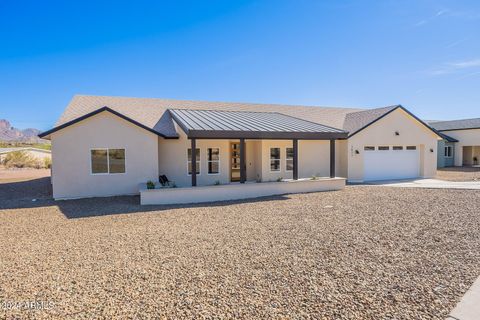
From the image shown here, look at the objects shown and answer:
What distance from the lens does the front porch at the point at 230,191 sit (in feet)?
40.7

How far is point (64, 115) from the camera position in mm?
15266

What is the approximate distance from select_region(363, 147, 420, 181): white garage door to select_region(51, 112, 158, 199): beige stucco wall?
14.5m

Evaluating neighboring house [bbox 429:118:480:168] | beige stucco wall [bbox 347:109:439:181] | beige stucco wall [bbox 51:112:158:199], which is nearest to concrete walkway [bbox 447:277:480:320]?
beige stucco wall [bbox 51:112:158:199]

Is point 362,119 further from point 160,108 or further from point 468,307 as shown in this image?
point 468,307

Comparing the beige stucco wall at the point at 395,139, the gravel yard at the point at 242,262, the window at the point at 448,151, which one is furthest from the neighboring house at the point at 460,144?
the gravel yard at the point at 242,262

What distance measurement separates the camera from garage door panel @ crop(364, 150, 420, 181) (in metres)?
19.8

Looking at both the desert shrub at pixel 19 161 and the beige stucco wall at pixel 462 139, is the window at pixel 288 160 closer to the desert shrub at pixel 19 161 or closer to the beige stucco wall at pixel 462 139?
the beige stucco wall at pixel 462 139

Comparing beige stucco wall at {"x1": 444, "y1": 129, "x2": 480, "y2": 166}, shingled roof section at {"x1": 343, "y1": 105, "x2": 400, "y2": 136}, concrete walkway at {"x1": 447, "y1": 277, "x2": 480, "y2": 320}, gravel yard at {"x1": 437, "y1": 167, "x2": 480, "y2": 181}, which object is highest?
shingled roof section at {"x1": 343, "y1": 105, "x2": 400, "y2": 136}

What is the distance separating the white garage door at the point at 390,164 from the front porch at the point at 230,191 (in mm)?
5141

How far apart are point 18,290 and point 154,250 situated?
2.49 meters

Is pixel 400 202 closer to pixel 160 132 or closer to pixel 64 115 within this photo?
pixel 160 132

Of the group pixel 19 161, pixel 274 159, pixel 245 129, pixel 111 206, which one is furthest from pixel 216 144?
pixel 19 161

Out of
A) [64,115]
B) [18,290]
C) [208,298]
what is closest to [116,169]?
[64,115]

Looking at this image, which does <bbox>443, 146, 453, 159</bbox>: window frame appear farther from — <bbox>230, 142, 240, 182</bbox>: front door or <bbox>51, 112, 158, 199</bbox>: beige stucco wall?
<bbox>51, 112, 158, 199</bbox>: beige stucco wall
